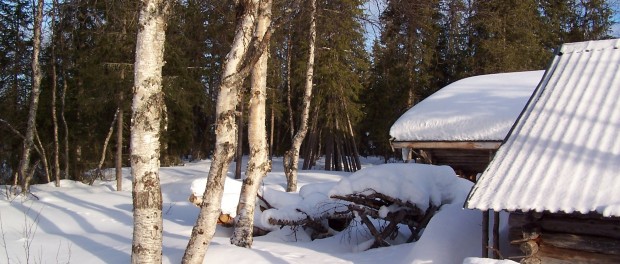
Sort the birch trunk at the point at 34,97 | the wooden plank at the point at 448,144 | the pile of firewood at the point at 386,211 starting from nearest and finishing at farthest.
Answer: the pile of firewood at the point at 386,211 < the wooden plank at the point at 448,144 < the birch trunk at the point at 34,97

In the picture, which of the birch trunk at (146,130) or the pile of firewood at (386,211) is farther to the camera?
the pile of firewood at (386,211)

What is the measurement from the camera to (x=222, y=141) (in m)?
6.61

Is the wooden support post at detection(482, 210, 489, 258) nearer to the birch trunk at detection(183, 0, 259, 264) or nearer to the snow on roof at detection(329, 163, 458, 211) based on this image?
the snow on roof at detection(329, 163, 458, 211)

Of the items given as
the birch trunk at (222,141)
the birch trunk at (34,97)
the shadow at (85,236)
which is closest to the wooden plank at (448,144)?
the shadow at (85,236)

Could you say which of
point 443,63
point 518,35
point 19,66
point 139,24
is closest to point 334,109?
point 443,63

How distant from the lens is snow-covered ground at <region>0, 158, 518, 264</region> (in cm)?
736

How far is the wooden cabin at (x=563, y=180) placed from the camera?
5.47m

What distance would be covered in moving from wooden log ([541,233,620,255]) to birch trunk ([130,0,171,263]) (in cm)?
434

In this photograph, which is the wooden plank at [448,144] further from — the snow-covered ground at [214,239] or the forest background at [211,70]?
the forest background at [211,70]

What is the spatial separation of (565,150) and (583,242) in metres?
1.02

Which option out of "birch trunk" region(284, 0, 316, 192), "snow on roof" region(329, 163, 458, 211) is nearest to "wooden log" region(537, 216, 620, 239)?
"snow on roof" region(329, 163, 458, 211)

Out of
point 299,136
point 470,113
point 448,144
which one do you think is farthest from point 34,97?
point 470,113

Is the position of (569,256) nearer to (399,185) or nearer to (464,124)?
(399,185)

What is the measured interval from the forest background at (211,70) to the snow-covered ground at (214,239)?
5232 millimetres
